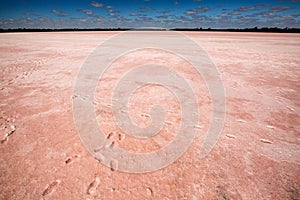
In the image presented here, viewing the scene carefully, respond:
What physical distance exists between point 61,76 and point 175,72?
3.97 metres

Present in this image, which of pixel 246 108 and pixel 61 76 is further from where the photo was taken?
pixel 61 76

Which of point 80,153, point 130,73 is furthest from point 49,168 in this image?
point 130,73

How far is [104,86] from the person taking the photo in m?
4.50

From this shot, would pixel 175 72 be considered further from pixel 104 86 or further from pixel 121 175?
pixel 121 175

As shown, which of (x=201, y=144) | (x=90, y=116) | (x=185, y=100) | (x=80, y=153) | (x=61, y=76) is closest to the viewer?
(x=80, y=153)

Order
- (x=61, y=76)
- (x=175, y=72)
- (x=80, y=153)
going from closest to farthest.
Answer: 1. (x=80, y=153)
2. (x=61, y=76)
3. (x=175, y=72)

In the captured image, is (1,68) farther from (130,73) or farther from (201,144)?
(201,144)

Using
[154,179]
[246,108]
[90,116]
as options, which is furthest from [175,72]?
[154,179]

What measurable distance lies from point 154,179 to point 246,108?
2.65m

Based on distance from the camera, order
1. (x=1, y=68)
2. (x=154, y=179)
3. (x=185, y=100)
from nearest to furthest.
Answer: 1. (x=154, y=179)
2. (x=185, y=100)
3. (x=1, y=68)

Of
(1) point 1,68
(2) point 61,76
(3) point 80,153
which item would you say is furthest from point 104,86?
(1) point 1,68

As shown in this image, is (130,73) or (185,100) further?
(130,73)

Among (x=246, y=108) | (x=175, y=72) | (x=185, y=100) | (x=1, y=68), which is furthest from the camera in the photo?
(x=1, y=68)

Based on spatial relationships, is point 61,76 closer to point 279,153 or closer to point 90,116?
point 90,116
